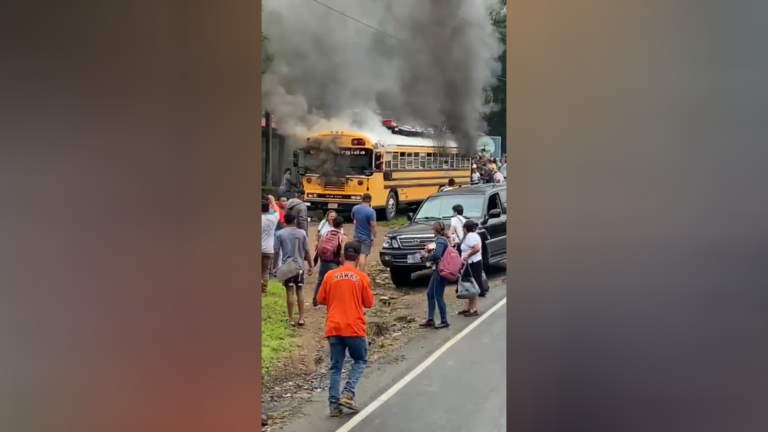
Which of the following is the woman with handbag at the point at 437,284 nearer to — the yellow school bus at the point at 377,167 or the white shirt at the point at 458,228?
the white shirt at the point at 458,228

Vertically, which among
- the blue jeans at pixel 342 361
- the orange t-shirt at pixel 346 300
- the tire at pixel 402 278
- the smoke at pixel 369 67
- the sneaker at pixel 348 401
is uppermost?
the smoke at pixel 369 67

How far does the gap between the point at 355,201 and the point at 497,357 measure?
1.06 meters

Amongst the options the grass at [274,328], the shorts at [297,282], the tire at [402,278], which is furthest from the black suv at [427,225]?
the grass at [274,328]

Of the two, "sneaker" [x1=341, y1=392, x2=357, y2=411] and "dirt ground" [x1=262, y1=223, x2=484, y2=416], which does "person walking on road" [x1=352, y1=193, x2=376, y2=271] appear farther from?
"sneaker" [x1=341, y1=392, x2=357, y2=411]

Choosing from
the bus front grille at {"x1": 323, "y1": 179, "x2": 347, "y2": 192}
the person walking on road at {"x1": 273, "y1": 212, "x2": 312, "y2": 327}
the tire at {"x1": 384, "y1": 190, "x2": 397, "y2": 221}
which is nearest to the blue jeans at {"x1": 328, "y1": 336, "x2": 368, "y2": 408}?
the person walking on road at {"x1": 273, "y1": 212, "x2": 312, "y2": 327}

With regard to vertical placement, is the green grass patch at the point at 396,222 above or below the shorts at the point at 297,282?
above

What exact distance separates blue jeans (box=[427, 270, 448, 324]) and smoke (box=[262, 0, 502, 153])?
2.30ft

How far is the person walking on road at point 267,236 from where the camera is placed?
283cm

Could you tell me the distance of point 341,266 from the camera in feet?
9.71

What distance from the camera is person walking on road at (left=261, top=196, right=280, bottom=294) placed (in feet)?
9.28

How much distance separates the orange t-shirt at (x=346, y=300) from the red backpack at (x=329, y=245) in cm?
9

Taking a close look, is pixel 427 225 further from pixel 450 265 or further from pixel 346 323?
pixel 346 323
